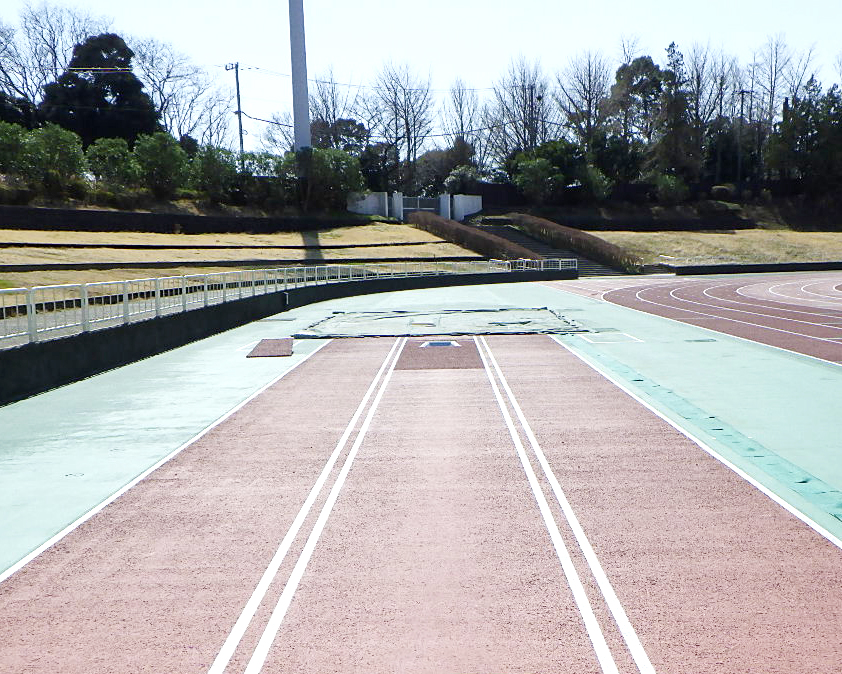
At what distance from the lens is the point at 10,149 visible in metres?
55.9

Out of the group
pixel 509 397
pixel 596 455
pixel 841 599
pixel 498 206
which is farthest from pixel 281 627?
pixel 498 206

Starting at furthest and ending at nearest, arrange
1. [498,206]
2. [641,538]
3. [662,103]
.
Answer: [662,103] → [498,206] → [641,538]

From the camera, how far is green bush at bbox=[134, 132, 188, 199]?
63844 millimetres

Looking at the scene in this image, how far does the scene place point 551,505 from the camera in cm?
773

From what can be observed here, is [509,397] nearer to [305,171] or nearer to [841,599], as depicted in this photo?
[841,599]

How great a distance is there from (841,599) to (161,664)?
4409mm

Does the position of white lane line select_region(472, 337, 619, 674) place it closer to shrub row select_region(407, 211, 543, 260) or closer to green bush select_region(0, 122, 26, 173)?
shrub row select_region(407, 211, 543, 260)

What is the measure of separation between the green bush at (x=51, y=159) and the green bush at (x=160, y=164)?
6.07 metres

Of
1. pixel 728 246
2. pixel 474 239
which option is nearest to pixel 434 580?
pixel 474 239

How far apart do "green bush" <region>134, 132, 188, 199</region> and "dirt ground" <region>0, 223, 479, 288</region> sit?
7.99 meters

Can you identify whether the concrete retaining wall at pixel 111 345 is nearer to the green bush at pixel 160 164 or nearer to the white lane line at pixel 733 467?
the white lane line at pixel 733 467

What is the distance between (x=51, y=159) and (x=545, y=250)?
38.1m

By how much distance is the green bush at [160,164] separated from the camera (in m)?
63.8

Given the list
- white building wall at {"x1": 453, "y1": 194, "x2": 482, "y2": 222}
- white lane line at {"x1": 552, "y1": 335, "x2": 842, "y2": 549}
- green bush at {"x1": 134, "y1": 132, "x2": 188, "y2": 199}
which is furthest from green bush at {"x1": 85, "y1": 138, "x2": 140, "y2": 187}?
white lane line at {"x1": 552, "y1": 335, "x2": 842, "y2": 549}
